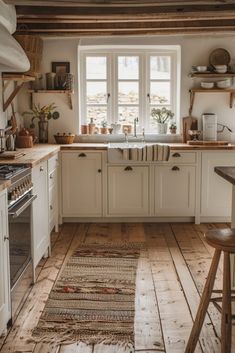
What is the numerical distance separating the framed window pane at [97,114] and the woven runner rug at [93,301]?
6.78ft

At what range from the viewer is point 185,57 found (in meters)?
5.66

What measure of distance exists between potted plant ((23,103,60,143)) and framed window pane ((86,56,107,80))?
0.62 m

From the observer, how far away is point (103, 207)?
17.7 ft

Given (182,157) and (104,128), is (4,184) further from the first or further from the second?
(104,128)

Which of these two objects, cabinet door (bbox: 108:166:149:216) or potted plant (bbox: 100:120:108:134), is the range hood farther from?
potted plant (bbox: 100:120:108:134)

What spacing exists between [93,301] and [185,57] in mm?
3453

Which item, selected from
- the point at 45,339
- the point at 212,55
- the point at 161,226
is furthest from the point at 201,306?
the point at 212,55

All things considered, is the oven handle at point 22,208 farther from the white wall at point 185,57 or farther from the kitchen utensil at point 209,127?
the kitchen utensil at point 209,127

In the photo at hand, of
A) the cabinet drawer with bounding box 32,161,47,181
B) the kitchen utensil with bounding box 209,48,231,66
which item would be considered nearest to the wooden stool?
the cabinet drawer with bounding box 32,161,47,181

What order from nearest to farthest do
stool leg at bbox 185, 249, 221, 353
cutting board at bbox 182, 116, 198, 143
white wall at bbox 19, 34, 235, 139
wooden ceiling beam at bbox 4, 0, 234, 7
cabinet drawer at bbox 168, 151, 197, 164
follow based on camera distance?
stool leg at bbox 185, 249, 221, 353
wooden ceiling beam at bbox 4, 0, 234, 7
cabinet drawer at bbox 168, 151, 197, 164
white wall at bbox 19, 34, 235, 139
cutting board at bbox 182, 116, 198, 143

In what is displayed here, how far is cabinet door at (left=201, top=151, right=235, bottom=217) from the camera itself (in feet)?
17.3

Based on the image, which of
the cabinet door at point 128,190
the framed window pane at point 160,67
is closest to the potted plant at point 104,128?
the cabinet door at point 128,190

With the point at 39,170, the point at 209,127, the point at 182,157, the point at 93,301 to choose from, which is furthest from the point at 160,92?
the point at 93,301

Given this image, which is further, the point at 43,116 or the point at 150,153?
the point at 43,116
